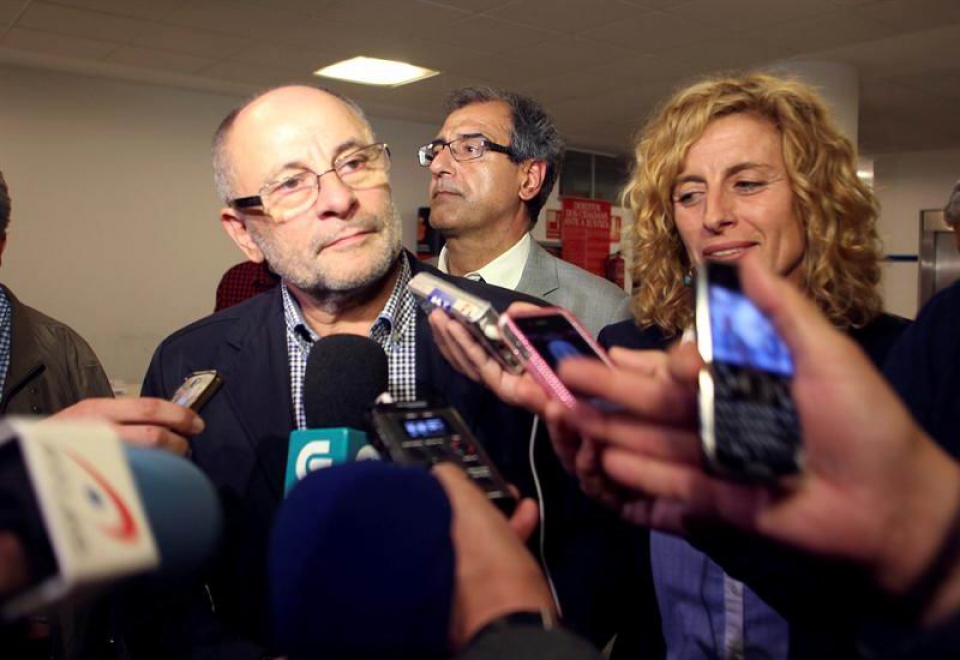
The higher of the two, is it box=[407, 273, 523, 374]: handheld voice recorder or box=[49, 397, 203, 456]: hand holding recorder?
box=[407, 273, 523, 374]: handheld voice recorder

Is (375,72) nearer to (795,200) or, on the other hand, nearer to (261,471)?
(795,200)

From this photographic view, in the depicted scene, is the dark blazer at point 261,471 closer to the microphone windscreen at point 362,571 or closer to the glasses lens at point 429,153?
the microphone windscreen at point 362,571

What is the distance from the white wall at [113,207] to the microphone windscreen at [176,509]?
618 centimetres

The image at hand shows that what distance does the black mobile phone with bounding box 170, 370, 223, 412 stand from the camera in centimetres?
104

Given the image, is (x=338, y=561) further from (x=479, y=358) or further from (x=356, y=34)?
(x=356, y=34)

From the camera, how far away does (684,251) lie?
1857 mm

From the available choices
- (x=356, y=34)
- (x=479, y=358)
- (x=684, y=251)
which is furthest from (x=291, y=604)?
(x=356, y=34)

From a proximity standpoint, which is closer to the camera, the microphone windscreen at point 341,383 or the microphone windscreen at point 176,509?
the microphone windscreen at point 176,509

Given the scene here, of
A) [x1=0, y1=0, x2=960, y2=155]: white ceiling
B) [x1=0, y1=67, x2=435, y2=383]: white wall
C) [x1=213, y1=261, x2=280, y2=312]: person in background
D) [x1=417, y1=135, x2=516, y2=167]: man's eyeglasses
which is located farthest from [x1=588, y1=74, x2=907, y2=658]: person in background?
[x1=0, y1=67, x2=435, y2=383]: white wall

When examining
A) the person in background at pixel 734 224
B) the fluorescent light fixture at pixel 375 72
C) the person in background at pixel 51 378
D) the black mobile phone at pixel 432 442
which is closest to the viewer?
the black mobile phone at pixel 432 442

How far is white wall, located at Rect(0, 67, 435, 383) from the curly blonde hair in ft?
18.3

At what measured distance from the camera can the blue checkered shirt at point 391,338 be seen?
1.41 meters

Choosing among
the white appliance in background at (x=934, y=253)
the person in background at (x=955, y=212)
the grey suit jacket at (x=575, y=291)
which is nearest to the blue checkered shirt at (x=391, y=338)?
the grey suit jacket at (x=575, y=291)

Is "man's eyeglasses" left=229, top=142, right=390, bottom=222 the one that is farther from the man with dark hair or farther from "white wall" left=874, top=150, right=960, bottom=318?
"white wall" left=874, top=150, right=960, bottom=318
